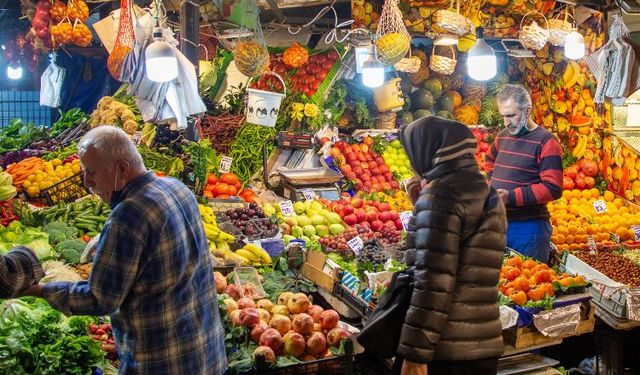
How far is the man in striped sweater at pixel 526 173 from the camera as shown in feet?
16.7

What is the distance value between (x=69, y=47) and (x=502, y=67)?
6376 mm

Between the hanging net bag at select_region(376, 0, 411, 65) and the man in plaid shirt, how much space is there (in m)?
3.79

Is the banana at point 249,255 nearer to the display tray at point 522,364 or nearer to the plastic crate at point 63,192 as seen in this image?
the plastic crate at point 63,192

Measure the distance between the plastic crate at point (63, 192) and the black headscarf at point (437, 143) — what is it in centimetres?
379

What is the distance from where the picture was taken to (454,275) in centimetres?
271

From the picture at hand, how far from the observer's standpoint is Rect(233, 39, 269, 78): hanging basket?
6.12m

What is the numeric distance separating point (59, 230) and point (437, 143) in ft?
10.6

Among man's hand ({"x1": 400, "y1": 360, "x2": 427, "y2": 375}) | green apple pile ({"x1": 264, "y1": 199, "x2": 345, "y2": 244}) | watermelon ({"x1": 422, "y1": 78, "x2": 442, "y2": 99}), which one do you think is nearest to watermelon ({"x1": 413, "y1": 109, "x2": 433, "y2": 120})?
watermelon ({"x1": 422, "y1": 78, "x2": 442, "y2": 99})

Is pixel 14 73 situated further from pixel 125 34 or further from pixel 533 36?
pixel 533 36

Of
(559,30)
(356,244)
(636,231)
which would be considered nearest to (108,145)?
(356,244)

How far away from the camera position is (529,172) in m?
5.25

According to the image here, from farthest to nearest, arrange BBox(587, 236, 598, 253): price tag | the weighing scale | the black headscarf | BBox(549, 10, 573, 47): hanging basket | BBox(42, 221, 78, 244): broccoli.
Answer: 1. BBox(549, 10, 573, 47): hanging basket
2. the weighing scale
3. BBox(587, 236, 598, 253): price tag
4. BBox(42, 221, 78, 244): broccoli
5. the black headscarf

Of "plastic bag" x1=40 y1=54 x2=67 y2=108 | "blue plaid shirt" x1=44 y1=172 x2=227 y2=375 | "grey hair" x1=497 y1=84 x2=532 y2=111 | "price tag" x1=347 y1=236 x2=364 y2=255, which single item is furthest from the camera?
"plastic bag" x1=40 y1=54 x2=67 y2=108

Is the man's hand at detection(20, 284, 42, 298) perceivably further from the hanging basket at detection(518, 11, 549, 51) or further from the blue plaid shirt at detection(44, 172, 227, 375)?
the hanging basket at detection(518, 11, 549, 51)
